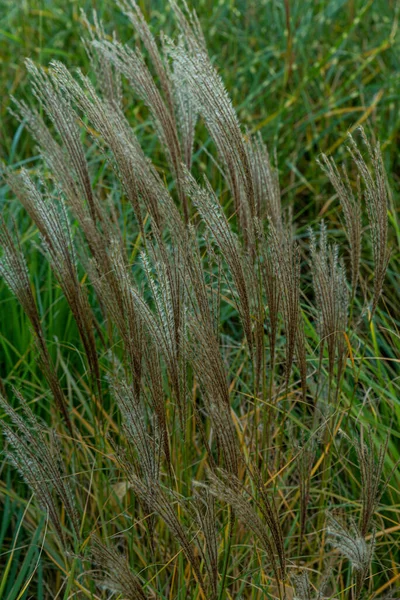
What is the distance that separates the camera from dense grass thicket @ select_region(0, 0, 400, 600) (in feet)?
4.76

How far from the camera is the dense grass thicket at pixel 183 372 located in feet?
4.76

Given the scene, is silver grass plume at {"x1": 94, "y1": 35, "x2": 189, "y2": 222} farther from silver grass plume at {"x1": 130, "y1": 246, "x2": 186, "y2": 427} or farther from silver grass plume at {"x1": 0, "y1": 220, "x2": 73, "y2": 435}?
silver grass plume at {"x1": 0, "y1": 220, "x2": 73, "y2": 435}

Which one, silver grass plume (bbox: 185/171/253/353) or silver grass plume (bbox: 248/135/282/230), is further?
silver grass plume (bbox: 248/135/282/230)

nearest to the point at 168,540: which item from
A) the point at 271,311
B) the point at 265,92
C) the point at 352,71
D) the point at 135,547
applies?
the point at 135,547

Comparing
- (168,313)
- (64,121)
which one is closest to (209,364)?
(168,313)

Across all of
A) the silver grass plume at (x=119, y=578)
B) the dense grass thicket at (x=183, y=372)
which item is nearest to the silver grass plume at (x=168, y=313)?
the dense grass thicket at (x=183, y=372)

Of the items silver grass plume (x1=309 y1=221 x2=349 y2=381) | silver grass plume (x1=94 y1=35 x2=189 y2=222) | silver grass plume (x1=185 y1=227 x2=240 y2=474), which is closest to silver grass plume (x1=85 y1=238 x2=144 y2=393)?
silver grass plume (x1=185 y1=227 x2=240 y2=474)

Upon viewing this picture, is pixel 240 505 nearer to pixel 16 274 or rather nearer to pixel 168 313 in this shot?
pixel 168 313

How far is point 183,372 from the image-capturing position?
Result: 4.99 ft

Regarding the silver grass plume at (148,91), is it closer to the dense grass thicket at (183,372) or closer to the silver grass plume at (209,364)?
the dense grass thicket at (183,372)

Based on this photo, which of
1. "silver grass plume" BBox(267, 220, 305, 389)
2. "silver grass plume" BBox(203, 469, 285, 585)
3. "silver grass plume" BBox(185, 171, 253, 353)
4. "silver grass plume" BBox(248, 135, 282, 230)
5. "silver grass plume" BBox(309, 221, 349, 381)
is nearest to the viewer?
"silver grass plume" BBox(203, 469, 285, 585)

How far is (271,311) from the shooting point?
1587 mm

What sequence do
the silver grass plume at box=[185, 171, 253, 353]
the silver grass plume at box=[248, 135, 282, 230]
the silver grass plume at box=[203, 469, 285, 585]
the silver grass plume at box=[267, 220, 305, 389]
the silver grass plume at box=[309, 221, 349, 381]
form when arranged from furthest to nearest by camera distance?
1. the silver grass plume at box=[248, 135, 282, 230]
2. the silver grass plume at box=[309, 221, 349, 381]
3. the silver grass plume at box=[267, 220, 305, 389]
4. the silver grass plume at box=[185, 171, 253, 353]
5. the silver grass plume at box=[203, 469, 285, 585]

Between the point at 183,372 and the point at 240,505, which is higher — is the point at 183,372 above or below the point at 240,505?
above
